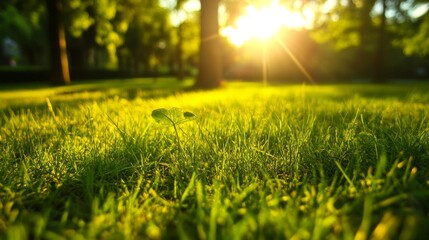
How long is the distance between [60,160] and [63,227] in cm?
87

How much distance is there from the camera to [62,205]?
5.00ft

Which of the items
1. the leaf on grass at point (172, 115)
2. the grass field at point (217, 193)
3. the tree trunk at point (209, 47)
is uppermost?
the tree trunk at point (209, 47)

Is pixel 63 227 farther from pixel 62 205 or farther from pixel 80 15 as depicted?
pixel 80 15

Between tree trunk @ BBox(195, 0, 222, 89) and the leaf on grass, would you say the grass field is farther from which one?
tree trunk @ BBox(195, 0, 222, 89)

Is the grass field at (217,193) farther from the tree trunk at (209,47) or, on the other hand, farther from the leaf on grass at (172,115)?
the tree trunk at (209,47)

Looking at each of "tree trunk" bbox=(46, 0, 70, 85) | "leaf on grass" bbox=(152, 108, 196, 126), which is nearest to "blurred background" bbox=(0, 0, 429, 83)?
"tree trunk" bbox=(46, 0, 70, 85)

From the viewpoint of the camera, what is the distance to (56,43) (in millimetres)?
14492

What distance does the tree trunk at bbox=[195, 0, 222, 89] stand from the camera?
10641mm

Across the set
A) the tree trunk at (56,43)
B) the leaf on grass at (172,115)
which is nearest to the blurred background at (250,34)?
the tree trunk at (56,43)

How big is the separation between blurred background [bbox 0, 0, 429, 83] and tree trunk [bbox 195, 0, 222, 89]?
695mm

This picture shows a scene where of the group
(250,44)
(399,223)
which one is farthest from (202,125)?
(250,44)

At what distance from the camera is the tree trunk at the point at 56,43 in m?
14.2

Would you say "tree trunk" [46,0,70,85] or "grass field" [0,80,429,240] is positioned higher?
"tree trunk" [46,0,70,85]

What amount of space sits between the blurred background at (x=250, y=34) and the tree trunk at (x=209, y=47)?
695mm
